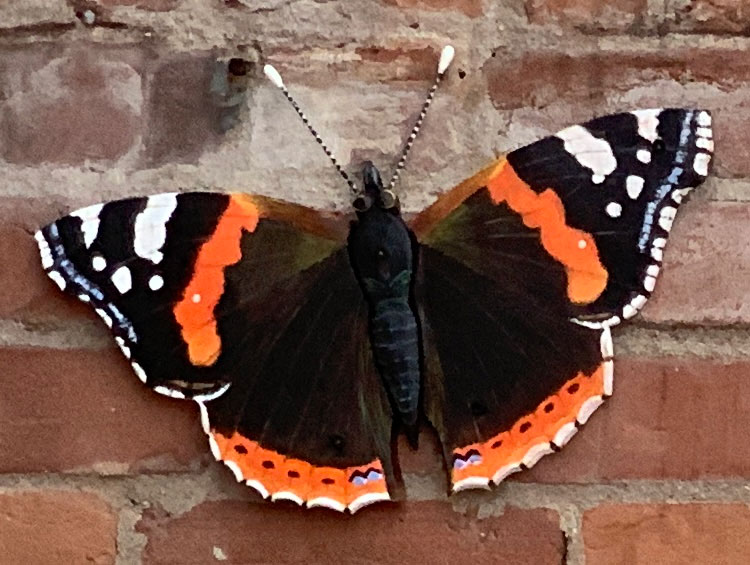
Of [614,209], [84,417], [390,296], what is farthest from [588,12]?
[84,417]

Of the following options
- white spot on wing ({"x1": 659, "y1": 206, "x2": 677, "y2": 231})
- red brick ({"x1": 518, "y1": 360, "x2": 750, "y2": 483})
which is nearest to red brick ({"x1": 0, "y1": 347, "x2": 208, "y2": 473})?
red brick ({"x1": 518, "y1": 360, "x2": 750, "y2": 483})

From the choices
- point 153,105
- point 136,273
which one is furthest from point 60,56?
point 136,273

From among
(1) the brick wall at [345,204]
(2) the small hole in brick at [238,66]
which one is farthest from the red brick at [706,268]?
(2) the small hole in brick at [238,66]

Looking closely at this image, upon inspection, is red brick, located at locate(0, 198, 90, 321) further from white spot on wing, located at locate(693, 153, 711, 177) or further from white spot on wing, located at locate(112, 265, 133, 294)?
white spot on wing, located at locate(693, 153, 711, 177)

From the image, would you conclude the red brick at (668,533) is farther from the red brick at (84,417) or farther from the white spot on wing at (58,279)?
the white spot on wing at (58,279)

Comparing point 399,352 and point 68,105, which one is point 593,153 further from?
point 68,105

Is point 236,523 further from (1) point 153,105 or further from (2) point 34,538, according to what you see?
(1) point 153,105
